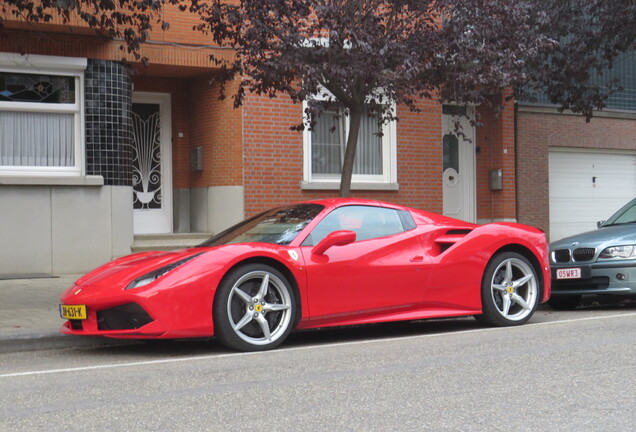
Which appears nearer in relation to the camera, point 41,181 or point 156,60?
point 41,181

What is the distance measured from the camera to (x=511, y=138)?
18.3 meters

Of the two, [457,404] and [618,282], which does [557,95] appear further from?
[457,404]

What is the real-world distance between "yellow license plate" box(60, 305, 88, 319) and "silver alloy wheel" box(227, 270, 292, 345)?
3.92 ft

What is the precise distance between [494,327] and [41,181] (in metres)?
7.97

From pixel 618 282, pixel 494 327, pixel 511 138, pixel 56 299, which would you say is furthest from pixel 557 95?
pixel 56 299

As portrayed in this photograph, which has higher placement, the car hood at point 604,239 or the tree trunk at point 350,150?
the tree trunk at point 350,150

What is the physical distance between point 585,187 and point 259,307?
1449cm

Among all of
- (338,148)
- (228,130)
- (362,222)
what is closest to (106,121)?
(228,130)

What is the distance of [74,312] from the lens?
737 cm

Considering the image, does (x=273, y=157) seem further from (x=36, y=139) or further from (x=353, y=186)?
(x=36, y=139)

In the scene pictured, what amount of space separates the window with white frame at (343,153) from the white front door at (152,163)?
8.50 ft

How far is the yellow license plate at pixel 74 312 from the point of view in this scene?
23.9ft

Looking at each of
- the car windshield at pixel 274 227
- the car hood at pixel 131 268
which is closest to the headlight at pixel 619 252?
the car windshield at pixel 274 227

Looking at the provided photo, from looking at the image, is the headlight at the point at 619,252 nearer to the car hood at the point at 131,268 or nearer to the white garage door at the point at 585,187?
the car hood at the point at 131,268
